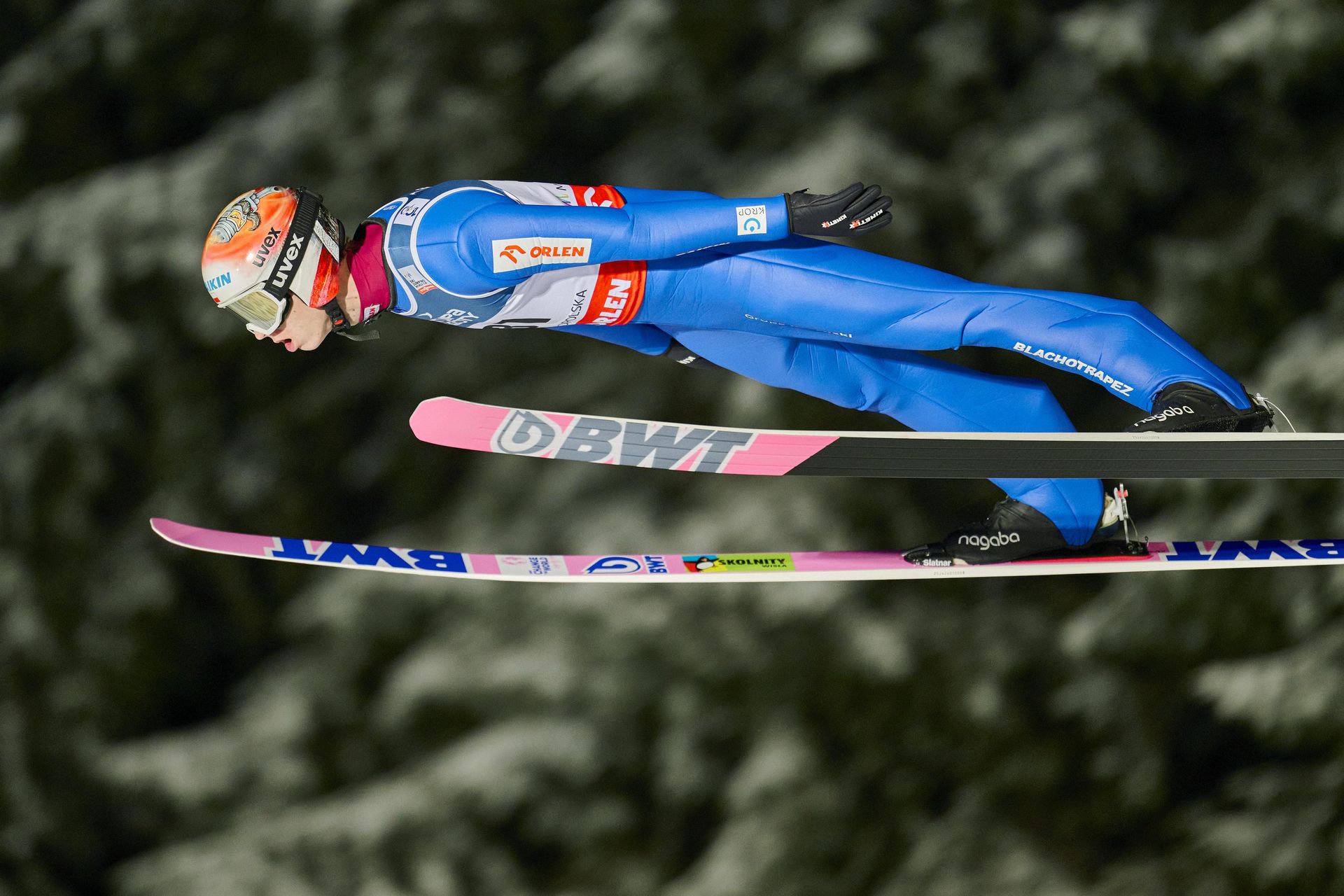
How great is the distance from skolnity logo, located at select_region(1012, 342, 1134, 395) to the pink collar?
3.19ft

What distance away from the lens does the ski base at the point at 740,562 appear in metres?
2.16

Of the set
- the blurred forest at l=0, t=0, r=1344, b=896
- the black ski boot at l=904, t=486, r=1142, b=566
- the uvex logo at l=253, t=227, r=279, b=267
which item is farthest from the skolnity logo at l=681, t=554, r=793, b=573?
the blurred forest at l=0, t=0, r=1344, b=896

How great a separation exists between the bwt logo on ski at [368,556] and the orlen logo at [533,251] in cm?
73

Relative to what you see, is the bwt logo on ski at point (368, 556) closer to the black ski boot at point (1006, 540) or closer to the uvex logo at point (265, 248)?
the uvex logo at point (265, 248)

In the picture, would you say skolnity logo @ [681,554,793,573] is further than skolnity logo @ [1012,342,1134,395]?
Yes

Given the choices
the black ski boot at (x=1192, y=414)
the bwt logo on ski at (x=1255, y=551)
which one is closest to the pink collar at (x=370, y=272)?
the black ski boot at (x=1192, y=414)

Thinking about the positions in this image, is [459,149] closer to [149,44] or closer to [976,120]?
[149,44]

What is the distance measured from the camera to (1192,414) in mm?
1809

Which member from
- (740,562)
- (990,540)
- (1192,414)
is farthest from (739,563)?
(1192,414)

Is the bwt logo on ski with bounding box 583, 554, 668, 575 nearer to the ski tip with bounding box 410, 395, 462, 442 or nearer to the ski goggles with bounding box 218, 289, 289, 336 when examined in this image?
the ski tip with bounding box 410, 395, 462, 442

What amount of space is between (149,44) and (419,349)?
1435mm

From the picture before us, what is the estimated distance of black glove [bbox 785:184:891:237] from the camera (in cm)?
174

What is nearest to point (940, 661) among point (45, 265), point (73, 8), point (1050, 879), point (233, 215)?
point (1050, 879)

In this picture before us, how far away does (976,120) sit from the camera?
13.2ft
